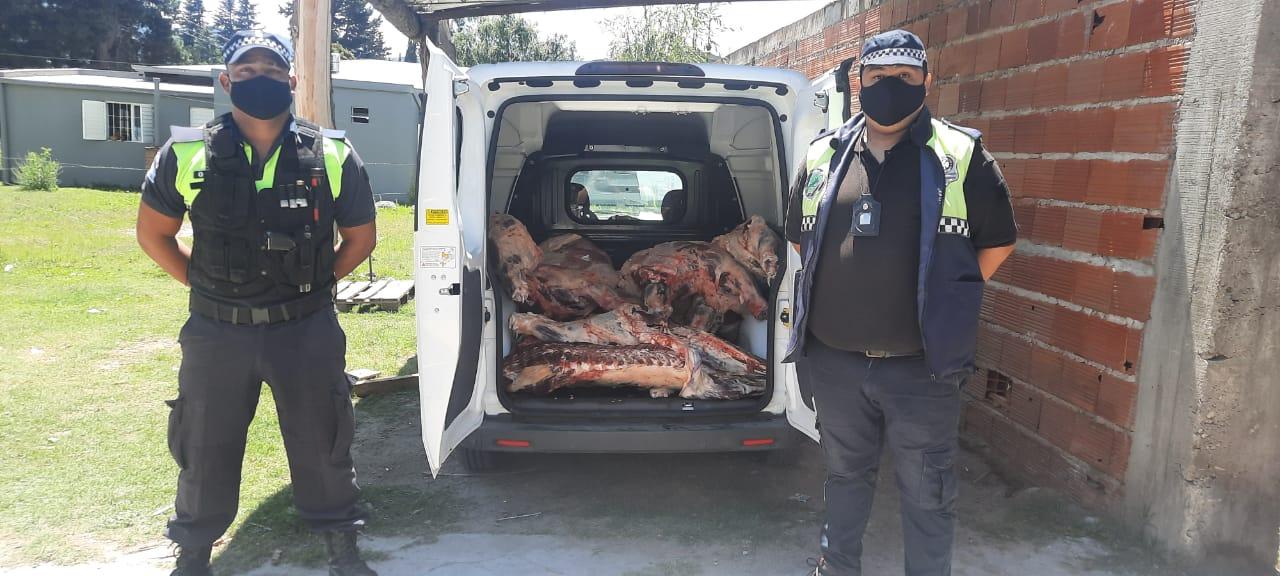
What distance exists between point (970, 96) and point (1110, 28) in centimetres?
112

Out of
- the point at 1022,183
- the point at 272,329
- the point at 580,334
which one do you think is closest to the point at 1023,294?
the point at 1022,183

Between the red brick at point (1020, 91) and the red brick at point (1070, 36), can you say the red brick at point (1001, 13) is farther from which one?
the red brick at point (1070, 36)

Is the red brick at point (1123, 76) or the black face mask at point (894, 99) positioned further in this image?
the red brick at point (1123, 76)

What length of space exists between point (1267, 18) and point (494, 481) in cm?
376

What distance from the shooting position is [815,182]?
3008mm

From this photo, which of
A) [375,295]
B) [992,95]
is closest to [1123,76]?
[992,95]

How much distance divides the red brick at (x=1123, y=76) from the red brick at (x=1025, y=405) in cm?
141

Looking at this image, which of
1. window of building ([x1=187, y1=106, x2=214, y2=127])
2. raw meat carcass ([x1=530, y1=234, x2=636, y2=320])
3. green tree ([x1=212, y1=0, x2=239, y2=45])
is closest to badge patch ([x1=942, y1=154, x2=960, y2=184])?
raw meat carcass ([x1=530, y1=234, x2=636, y2=320])

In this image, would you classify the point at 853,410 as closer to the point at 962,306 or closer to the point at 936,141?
the point at 962,306

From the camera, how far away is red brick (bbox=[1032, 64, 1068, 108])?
389 centimetres

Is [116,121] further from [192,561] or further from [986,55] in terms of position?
[986,55]

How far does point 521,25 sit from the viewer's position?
3369 centimetres

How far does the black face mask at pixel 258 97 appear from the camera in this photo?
2971 mm

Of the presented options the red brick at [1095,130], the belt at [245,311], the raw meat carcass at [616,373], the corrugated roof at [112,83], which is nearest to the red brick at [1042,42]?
the red brick at [1095,130]
